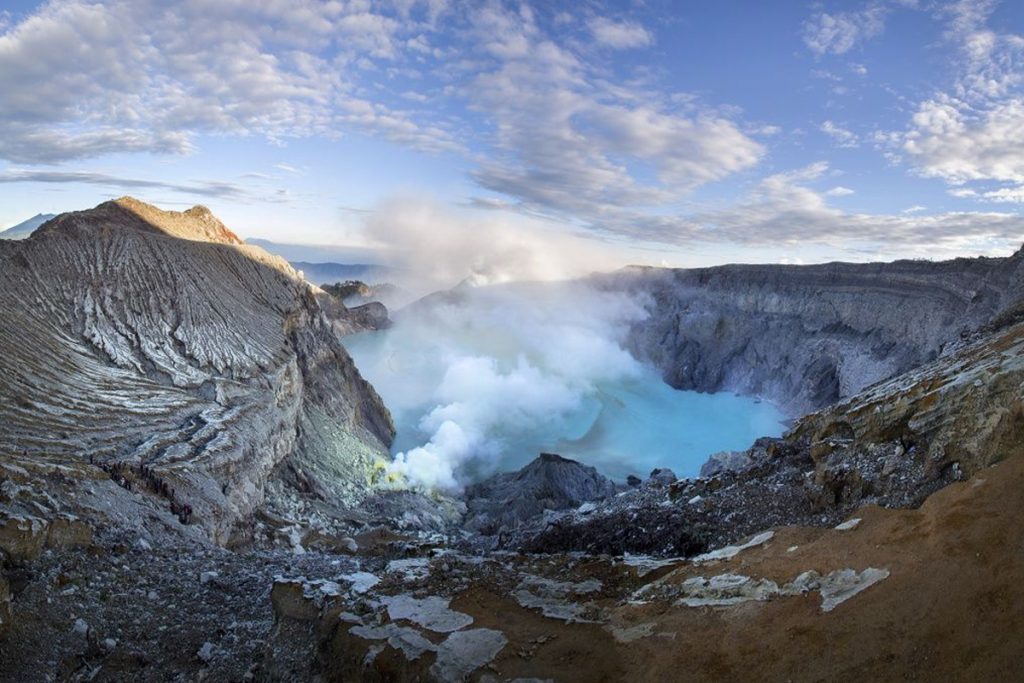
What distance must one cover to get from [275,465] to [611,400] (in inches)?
1398

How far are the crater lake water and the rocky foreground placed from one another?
1360 cm

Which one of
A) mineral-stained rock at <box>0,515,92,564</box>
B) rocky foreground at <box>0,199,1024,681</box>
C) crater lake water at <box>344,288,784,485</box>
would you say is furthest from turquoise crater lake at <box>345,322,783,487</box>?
mineral-stained rock at <box>0,515,92,564</box>

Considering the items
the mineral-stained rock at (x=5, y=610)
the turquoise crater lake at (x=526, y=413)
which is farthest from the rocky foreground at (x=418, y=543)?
the turquoise crater lake at (x=526, y=413)

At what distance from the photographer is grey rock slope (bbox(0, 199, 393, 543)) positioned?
15.2 metres

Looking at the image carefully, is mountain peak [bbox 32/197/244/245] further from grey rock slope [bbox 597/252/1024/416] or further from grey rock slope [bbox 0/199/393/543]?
grey rock slope [bbox 597/252/1024/416]

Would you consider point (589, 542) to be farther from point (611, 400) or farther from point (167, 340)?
point (611, 400)

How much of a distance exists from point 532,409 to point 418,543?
1267 inches

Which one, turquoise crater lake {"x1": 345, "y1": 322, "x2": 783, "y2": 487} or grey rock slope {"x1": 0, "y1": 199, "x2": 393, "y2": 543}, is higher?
grey rock slope {"x1": 0, "y1": 199, "x2": 393, "y2": 543}

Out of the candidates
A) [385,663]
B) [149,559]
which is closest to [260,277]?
[149,559]

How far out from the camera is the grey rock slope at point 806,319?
35125mm

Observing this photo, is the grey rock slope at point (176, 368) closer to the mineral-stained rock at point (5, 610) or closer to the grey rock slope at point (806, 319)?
the mineral-stained rock at point (5, 610)

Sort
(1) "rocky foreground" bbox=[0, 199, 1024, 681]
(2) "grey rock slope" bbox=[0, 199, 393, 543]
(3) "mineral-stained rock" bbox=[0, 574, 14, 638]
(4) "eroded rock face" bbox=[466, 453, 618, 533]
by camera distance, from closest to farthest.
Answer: (1) "rocky foreground" bbox=[0, 199, 1024, 681] → (3) "mineral-stained rock" bbox=[0, 574, 14, 638] → (2) "grey rock slope" bbox=[0, 199, 393, 543] → (4) "eroded rock face" bbox=[466, 453, 618, 533]

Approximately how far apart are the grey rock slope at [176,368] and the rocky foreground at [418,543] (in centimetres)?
13

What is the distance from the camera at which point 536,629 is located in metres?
7.64
